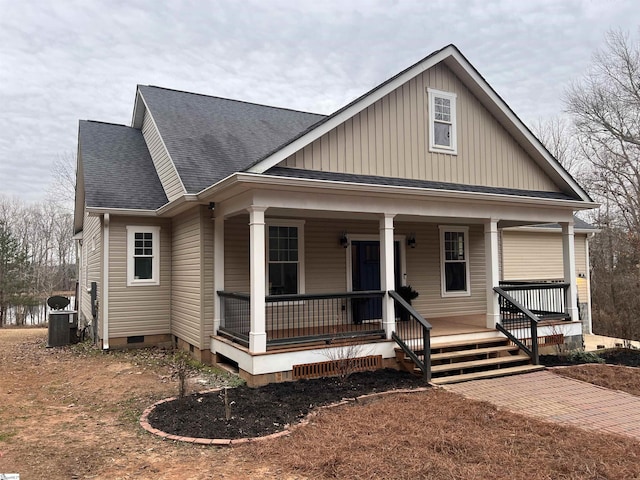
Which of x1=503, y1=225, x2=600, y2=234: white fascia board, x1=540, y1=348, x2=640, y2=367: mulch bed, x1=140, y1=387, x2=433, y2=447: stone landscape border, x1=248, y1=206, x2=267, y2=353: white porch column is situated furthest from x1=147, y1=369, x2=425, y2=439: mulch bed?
x1=503, y1=225, x2=600, y2=234: white fascia board

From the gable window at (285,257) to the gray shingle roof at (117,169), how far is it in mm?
3190

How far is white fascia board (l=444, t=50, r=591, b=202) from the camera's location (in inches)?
388

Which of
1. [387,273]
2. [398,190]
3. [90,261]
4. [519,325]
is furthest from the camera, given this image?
[90,261]

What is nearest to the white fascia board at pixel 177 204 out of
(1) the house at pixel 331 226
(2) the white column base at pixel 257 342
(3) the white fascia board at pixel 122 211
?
(1) the house at pixel 331 226

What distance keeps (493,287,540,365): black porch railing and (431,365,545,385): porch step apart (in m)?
0.31

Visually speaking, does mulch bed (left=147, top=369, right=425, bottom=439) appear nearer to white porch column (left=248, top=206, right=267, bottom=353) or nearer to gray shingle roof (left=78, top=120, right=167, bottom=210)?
white porch column (left=248, top=206, right=267, bottom=353)

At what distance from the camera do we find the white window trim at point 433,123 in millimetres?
9703

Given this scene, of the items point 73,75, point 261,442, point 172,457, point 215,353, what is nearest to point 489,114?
point 215,353

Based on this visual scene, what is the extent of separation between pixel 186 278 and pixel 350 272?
3634 millimetres

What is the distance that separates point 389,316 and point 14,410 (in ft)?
19.1

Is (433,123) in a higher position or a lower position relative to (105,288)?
higher

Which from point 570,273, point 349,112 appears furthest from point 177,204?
point 570,273

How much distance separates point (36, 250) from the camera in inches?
1475

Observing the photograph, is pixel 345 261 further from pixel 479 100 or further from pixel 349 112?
pixel 479 100
